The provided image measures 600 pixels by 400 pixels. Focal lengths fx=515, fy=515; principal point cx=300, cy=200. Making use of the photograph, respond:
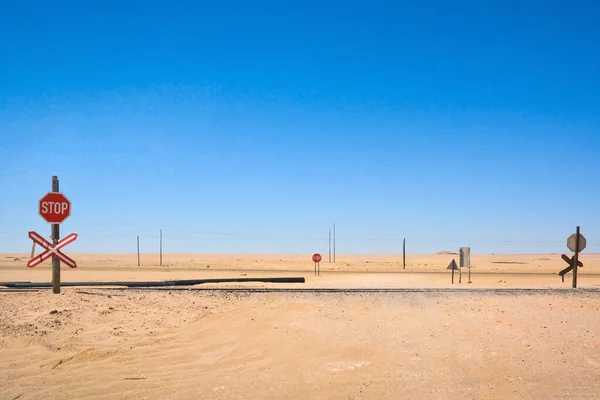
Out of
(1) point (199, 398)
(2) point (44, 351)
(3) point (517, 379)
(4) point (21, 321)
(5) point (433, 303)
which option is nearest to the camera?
(1) point (199, 398)

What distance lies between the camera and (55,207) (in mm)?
13719

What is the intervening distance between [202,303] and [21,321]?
5450 millimetres

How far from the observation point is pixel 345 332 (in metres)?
11.4

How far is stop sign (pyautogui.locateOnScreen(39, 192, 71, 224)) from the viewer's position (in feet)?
44.5

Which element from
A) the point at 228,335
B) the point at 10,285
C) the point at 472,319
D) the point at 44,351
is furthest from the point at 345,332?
the point at 10,285

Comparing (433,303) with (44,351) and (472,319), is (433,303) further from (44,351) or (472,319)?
(44,351)

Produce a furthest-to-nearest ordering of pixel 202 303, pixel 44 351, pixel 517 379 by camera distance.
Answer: pixel 202 303 < pixel 44 351 < pixel 517 379

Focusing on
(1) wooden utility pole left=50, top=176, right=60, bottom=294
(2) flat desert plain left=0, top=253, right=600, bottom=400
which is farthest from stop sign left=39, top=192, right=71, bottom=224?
(2) flat desert plain left=0, top=253, right=600, bottom=400

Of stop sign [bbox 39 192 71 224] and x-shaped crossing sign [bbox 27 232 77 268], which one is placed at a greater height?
stop sign [bbox 39 192 71 224]

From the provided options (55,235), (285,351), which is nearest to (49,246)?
(55,235)

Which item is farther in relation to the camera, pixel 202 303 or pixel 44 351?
pixel 202 303

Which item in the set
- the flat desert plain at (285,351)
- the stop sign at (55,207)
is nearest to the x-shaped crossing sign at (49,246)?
the stop sign at (55,207)

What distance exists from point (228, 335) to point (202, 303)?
4.07m

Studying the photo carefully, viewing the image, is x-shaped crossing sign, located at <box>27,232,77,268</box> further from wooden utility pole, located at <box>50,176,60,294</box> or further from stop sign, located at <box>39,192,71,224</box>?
stop sign, located at <box>39,192,71,224</box>
